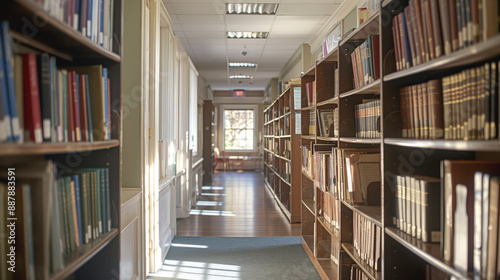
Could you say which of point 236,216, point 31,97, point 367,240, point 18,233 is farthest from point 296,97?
point 18,233

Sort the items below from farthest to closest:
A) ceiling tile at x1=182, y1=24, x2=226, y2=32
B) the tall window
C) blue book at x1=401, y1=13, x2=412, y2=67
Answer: the tall window
ceiling tile at x1=182, y1=24, x2=226, y2=32
blue book at x1=401, y1=13, x2=412, y2=67

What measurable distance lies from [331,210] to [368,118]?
1.11m

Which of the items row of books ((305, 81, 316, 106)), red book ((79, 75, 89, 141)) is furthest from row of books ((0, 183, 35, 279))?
row of books ((305, 81, 316, 106))

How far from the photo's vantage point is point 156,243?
3.56 m

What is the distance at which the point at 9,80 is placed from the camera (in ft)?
3.25

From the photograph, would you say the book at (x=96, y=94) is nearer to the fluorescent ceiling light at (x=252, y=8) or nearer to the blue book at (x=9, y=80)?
the blue book at (x=9, y=80)

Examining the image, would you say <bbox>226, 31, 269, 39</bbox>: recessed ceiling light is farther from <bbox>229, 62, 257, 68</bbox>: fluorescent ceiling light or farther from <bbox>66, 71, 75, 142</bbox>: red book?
<bbox>66, 71, 75, 142</bbox>: red book

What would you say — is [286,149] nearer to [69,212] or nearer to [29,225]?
[69,212]

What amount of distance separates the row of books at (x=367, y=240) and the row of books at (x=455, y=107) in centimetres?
70

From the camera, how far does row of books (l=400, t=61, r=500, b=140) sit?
→ 1.19 meters

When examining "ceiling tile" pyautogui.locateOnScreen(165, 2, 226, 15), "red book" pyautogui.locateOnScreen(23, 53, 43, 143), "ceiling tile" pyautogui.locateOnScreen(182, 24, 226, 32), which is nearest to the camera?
"red book" pyautogui.locateOnScreen(23, 53, 43, 143)

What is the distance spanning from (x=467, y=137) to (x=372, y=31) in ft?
4.07

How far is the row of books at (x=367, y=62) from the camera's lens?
85.2 inches

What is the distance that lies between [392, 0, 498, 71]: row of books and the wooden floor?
146 inches
